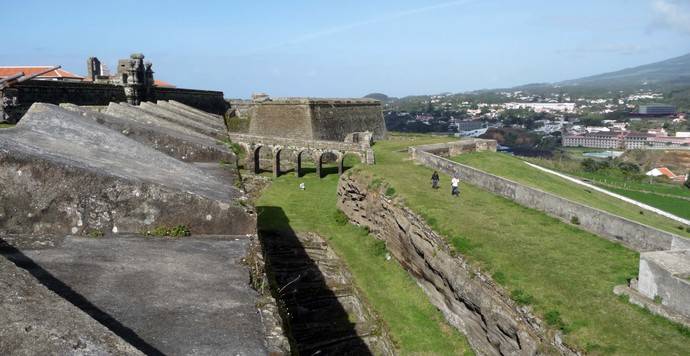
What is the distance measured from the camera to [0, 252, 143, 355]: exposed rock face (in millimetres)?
2508

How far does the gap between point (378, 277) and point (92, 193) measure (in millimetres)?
12301

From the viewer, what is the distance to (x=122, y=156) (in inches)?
247

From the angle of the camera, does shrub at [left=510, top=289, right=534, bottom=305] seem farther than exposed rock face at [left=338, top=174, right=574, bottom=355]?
Yes

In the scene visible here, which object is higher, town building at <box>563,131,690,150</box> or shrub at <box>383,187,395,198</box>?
shrub at <box>383,187,395,198</box>

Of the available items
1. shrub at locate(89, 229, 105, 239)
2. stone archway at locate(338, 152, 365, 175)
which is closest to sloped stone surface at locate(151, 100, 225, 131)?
shrub at locate(89, 229, 105, 239)

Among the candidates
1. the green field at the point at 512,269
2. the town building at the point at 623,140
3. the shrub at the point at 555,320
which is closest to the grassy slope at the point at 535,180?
the green field at the point at 512,269

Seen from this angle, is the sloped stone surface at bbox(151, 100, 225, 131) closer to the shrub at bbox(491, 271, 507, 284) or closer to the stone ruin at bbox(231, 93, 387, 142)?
the shrub at bbox(491, 271, 507, 284)

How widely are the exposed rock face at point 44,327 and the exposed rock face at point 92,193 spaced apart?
5.23 feet

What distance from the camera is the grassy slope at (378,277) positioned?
12.8m

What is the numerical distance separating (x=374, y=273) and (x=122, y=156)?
11239 millimetres

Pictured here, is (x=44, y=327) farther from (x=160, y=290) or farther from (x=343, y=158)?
(x=343, y=158)

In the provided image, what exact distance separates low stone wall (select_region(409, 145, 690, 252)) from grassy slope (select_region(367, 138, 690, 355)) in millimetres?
273

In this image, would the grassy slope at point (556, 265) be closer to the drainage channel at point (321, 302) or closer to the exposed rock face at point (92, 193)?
the drainage channel at point (321, 302)

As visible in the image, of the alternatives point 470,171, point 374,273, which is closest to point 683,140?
point 470,171
